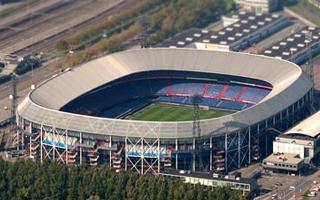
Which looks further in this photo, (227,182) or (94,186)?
(227,182)

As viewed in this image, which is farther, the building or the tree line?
the building

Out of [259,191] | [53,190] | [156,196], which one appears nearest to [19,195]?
[53,190]

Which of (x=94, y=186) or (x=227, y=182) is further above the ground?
(x=227, y=182)

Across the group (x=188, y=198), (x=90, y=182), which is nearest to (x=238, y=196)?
(x=188, y=198)

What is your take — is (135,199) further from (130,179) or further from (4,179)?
(4,179)

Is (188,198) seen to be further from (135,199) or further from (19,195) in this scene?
(19,195)

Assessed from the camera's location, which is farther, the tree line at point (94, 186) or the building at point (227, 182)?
the building at point (227, 182)
